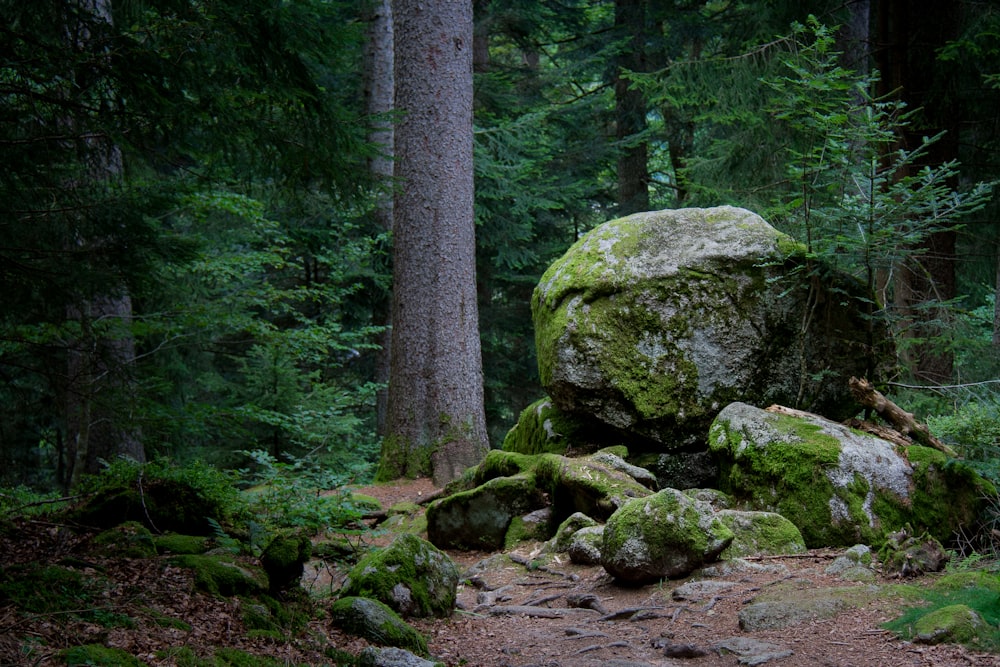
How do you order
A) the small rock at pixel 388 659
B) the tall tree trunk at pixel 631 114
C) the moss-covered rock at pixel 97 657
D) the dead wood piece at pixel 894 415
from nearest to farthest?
the moss-covered rock at pixel 97 657, the small rock at pixel 388 659, the dead wood piece at pixel 894 415, the tall tree trunk at pixel 631 114

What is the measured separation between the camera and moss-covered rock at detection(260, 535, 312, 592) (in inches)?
173

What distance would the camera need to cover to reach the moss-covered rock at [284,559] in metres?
4.39

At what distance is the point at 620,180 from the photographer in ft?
60.3

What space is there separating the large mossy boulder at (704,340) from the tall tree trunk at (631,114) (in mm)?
10092

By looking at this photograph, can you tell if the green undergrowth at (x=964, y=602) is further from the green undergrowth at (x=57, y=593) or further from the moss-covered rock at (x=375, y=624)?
the green undergrowth at (x=57, y=593)

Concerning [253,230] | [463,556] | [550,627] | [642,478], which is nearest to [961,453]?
[642,478]

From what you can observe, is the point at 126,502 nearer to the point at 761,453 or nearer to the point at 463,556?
the point at 463,556

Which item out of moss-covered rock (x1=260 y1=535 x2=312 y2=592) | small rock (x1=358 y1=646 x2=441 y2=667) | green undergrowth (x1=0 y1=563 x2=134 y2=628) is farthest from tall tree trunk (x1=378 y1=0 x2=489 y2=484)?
green undergrowth (x1=0 y1=563 x2=134 y2=628)

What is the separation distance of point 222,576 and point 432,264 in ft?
19.6

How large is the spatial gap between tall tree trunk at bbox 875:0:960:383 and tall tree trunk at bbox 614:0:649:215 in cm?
785

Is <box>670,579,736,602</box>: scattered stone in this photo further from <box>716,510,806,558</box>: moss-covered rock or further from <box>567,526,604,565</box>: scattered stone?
<box>567,526,604,565</box>: scattered stone

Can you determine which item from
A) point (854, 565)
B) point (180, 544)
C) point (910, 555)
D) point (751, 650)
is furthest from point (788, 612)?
point (180, 544)

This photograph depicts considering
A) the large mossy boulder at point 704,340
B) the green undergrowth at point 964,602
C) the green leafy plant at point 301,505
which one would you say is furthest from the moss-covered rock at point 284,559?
the large mossy boulder at point 704,340

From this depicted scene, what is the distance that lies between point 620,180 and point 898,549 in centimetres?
1438
